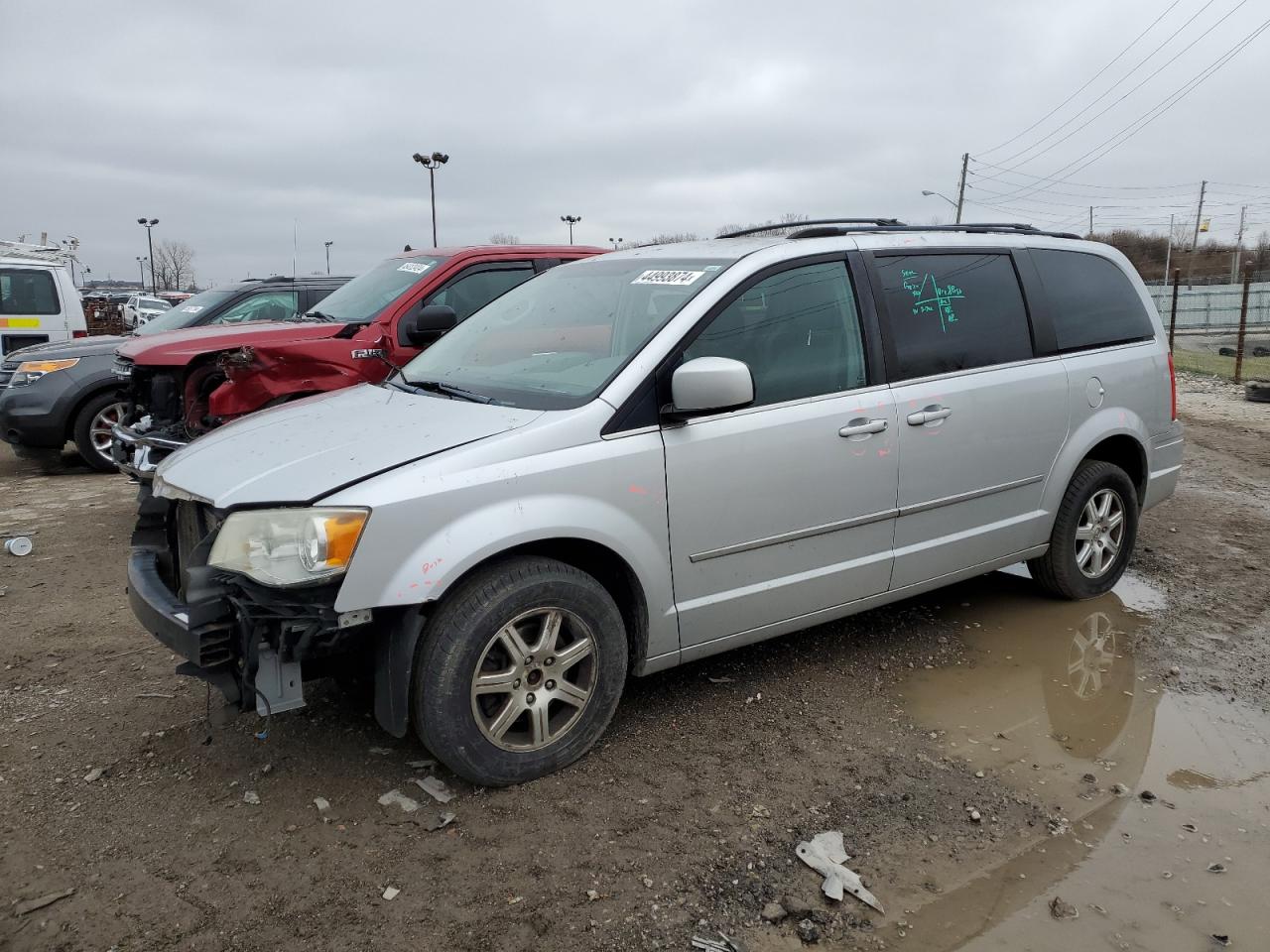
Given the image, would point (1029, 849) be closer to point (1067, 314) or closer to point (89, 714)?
point (1067, 314)

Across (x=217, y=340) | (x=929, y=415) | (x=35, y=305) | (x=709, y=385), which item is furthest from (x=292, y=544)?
(x=35, y=305)

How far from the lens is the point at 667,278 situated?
3.88 metres

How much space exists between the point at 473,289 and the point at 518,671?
444cm

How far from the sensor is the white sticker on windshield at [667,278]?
3764 mm

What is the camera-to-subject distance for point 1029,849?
2918 millimetres

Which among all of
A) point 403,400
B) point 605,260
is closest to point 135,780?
point 403,400

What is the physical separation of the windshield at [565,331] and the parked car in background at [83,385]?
16.9ft

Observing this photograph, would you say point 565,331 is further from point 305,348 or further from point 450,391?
point 305,348

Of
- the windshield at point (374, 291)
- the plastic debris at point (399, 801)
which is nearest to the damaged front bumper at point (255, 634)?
the plastic debris at point (399, 801)

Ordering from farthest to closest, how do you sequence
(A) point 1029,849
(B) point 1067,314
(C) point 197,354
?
(C) point 197,354 → (B) point 1067,314 → (A) point 1029,849

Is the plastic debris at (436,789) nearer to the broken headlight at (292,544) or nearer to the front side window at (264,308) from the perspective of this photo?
the broken headlight at (292,544)

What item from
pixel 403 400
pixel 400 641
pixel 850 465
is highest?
pixel 403 400

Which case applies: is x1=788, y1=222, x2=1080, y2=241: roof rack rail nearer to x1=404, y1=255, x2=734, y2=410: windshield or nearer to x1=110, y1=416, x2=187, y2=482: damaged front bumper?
Answer: x1=404, y1=255, x2=734, y2=410: windshield

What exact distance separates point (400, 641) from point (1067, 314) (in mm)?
3709
